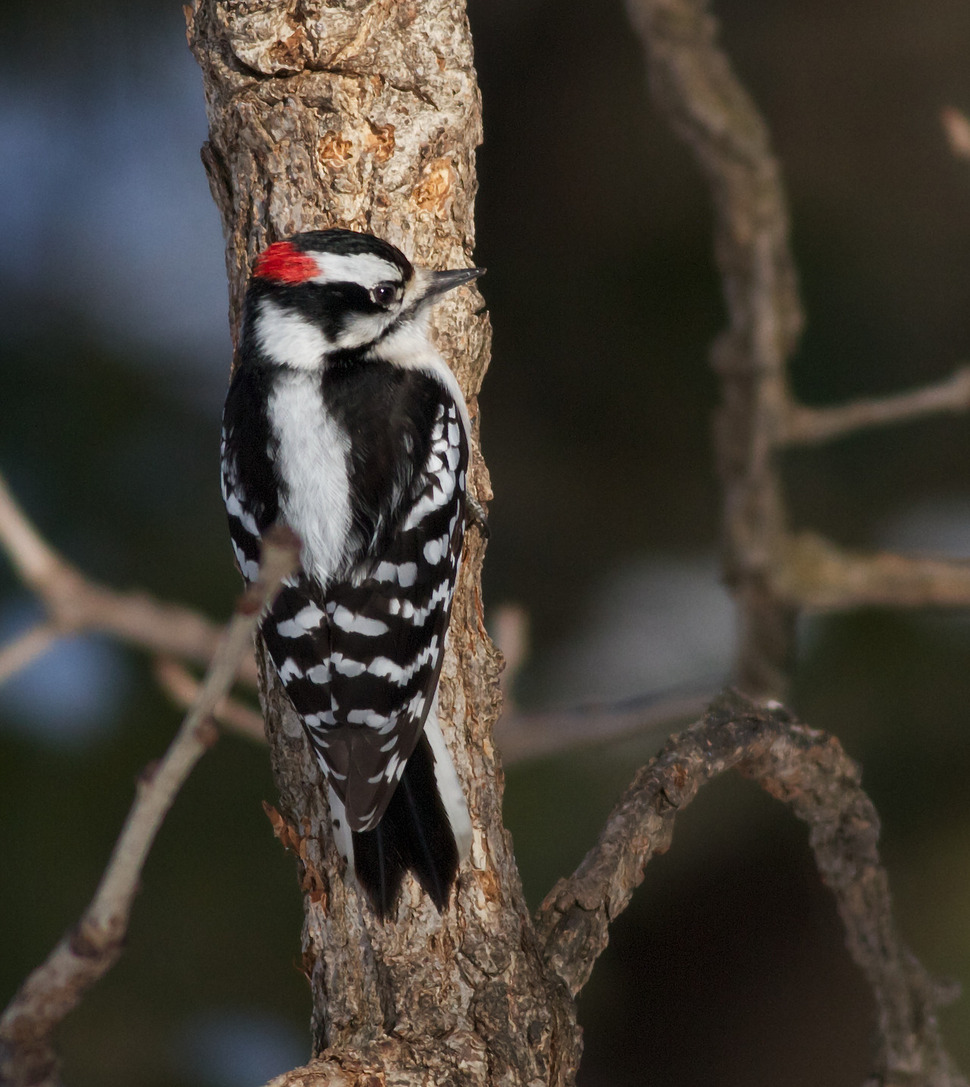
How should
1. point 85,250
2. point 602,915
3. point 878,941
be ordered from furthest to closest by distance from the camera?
point 85,250 < point 878,941 < point 602,915

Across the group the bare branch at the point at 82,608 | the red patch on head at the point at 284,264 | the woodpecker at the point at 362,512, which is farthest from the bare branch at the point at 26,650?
the red patch on head at the point at 284,264

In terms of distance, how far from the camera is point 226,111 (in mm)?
1259

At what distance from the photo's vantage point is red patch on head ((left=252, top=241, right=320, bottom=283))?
126cm

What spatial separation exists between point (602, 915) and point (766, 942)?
1.47m

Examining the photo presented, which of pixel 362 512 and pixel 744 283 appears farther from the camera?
pixel 744 283

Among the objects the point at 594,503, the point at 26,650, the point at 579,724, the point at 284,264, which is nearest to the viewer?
the point at 26,650

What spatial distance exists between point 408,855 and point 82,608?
16.8 inches

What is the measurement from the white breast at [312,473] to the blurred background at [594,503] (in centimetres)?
93

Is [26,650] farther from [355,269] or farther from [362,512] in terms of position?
[355,269]

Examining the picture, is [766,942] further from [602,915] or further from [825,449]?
[602,915]

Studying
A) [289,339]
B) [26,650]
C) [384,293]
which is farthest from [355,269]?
[26,650]

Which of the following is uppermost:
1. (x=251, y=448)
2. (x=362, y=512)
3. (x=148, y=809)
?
(x=251, y=448)

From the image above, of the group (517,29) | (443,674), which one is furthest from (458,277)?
(517,29)

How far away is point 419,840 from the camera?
111 centimetres
